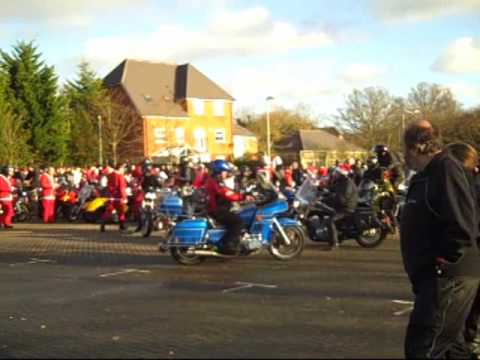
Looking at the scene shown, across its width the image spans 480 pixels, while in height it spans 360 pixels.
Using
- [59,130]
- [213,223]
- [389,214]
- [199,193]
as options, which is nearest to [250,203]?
[213,223]

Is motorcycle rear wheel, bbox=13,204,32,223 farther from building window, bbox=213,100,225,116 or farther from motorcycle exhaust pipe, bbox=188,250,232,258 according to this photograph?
building window, bbox=213,100,225,116

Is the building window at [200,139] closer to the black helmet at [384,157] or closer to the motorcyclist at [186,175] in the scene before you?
the motorcyclist at [186,175]

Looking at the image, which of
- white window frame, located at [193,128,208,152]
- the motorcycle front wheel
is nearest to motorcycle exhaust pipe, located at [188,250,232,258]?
the motorcycle front wheel

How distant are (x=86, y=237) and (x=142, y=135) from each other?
172 ft

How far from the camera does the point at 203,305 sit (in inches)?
335

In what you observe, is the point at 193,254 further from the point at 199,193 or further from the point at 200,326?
the point at 200,326

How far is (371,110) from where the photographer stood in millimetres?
64750

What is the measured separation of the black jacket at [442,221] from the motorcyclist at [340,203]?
9482 millimetres

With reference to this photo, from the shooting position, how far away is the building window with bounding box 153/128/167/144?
70.2 meters

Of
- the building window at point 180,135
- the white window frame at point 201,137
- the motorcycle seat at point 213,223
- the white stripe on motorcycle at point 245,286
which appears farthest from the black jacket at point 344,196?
the white window frame at point 201,137

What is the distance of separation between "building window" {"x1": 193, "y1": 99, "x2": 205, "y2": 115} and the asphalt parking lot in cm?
6332

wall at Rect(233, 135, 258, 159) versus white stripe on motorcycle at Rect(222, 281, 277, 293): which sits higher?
wall at Rect(233, 135, 258, 159)

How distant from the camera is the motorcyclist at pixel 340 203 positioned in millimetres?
13742

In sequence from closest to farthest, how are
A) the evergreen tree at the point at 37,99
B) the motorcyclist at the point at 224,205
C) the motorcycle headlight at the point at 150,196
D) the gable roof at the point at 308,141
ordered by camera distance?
the motorcyclist at the point at 224,205, the motorcycle headlight at the point at 150,196, the evergreen tree at the point at 37,99, the gable roof at the point at 308,141
